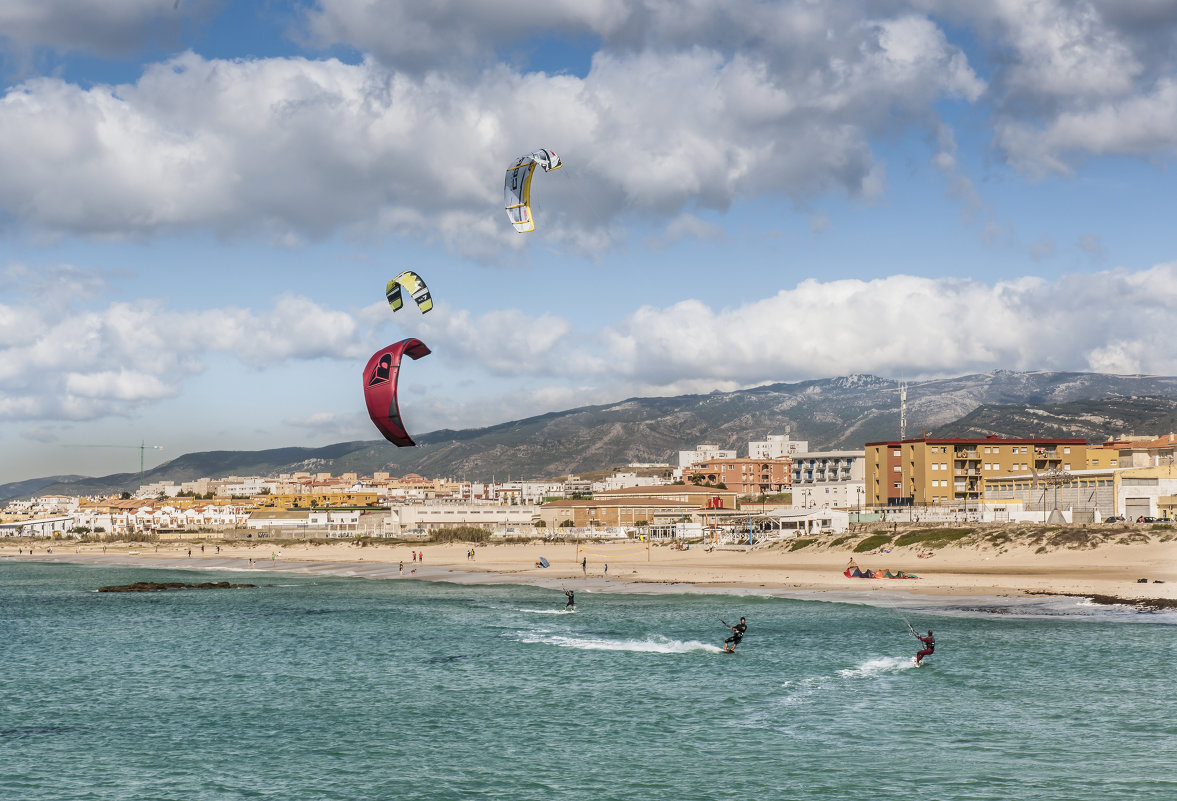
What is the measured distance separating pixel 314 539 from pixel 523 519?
28.7 metres

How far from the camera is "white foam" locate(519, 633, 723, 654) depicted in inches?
1510

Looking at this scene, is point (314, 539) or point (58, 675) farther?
point (314, 539)

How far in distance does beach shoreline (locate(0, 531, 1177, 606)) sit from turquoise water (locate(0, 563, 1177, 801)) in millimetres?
7539

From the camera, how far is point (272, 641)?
44.2 meters

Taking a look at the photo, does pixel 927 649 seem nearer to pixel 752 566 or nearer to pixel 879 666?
pixel 879 666

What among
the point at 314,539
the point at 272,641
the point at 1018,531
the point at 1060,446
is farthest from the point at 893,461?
the point at 272,641

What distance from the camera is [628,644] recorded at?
4022 centimetres

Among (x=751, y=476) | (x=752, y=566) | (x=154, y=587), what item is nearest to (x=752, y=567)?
(x=752, y=566)

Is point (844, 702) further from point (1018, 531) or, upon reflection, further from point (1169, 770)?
point (1018, 531)

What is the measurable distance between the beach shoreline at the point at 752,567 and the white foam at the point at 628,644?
1808cm

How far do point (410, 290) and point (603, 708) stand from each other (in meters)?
16.1

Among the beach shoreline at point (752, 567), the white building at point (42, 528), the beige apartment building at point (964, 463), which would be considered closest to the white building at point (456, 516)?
the beach shoreline at point (752, 567)

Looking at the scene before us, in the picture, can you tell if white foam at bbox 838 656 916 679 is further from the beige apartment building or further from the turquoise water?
the beige apartment building

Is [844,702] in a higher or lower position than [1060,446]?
lower
